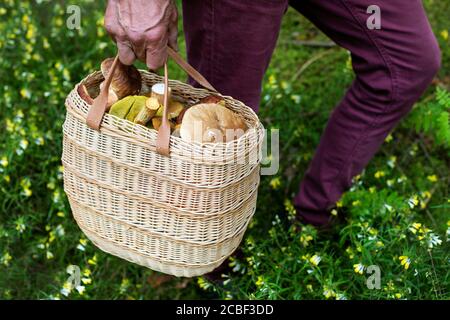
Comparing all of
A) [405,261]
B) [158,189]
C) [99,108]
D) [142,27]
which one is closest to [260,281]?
[405,261]

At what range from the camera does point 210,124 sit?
162 cm

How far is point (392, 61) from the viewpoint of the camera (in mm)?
1849

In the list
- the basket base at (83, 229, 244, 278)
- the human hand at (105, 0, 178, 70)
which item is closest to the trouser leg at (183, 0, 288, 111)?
the human hand at (105, 0, 178, 70)

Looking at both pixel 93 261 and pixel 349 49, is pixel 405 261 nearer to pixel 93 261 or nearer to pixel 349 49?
pixel 349 49

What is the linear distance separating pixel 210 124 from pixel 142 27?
0.30 m

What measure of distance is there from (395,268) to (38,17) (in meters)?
2.29

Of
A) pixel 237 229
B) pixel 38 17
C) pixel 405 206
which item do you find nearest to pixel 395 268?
pixel 405 206

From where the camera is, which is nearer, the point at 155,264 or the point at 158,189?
the point at 158,189

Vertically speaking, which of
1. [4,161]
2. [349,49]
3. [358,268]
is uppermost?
[349,49]

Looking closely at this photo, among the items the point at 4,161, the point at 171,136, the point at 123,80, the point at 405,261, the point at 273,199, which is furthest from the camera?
the point at 273,199

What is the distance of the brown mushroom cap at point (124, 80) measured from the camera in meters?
1.74

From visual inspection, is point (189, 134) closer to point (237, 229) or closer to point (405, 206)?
point (237, 229)

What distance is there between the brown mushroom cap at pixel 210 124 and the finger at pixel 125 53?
212 millimetres

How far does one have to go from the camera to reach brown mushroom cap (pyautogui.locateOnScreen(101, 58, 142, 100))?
5.70 ft
